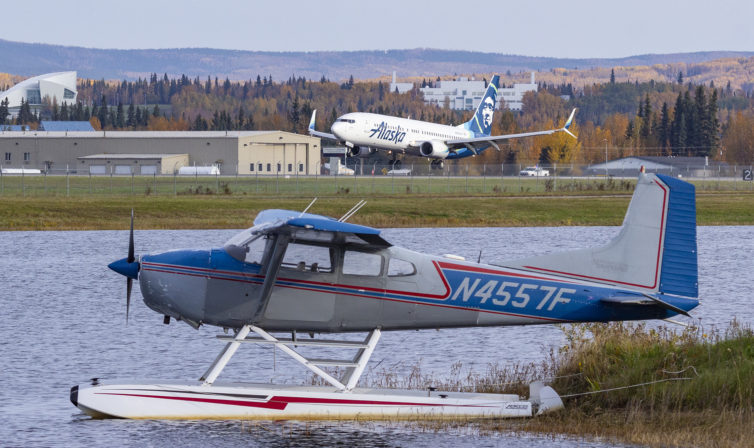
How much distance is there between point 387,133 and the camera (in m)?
71.1

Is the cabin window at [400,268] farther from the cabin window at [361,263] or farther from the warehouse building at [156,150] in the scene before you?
the warehouse building at [156,150]

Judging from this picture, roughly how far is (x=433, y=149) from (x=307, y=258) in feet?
198

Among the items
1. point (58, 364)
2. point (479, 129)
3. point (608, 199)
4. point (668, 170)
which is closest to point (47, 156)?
point (479, 129)

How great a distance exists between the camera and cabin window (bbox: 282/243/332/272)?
Result: 12930 millimetres

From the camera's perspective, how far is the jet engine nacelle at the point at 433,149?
72875 millimetres

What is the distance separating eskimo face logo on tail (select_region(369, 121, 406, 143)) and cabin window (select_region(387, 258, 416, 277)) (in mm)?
56890

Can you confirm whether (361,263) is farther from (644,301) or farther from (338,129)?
(338,129)

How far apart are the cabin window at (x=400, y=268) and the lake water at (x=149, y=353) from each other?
1.87 meters

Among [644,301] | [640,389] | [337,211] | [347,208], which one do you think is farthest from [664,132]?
[644,301]

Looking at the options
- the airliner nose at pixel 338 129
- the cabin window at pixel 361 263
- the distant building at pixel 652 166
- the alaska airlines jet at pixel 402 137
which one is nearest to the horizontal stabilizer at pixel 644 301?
the cabin window at pixel 361 263

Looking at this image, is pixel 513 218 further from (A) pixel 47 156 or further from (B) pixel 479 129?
(A) pixel 47 156

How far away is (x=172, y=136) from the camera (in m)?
136

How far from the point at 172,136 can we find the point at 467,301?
125443mm

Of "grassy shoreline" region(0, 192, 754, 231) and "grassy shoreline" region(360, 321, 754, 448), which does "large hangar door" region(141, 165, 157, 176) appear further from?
"grassy shoreline" region(360, 321, 754, 448)
